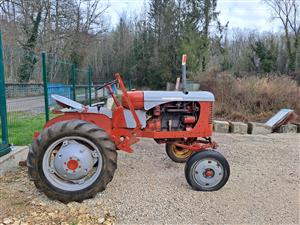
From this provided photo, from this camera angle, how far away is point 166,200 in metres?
3.41

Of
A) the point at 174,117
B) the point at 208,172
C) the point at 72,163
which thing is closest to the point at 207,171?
the point at 208,172

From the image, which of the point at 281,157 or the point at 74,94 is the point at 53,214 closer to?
the point at 281,157

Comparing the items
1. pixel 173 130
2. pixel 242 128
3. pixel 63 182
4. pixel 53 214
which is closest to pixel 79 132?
pixel 63 182

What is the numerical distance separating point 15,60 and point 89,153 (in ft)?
13.7

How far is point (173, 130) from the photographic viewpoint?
159 inches

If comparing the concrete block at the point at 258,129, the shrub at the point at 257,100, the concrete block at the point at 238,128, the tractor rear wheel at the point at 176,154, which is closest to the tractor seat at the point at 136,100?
the tractor rear wheel at the point at 176,154

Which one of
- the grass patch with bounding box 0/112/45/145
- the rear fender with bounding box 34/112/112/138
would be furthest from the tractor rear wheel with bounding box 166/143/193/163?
the grass patch with bounding box 0/112/45/145

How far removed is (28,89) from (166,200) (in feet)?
14.0

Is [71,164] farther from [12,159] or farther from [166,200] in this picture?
[12,159]

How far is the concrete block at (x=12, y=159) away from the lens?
4340 mm

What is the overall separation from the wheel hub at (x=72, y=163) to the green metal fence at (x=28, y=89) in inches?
73.7

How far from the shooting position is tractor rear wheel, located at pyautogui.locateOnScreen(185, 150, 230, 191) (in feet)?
12.0

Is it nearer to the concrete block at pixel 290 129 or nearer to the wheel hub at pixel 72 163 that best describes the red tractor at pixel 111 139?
the wheel hub at pixel 72 163

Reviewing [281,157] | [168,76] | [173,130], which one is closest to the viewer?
[173,130]
